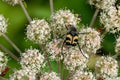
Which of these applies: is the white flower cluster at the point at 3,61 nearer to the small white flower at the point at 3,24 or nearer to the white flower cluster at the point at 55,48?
the small white flower at the point at 3,24

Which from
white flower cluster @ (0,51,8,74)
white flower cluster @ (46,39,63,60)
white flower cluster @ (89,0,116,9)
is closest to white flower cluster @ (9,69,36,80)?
white flower cluster @ (0,51,8,74)

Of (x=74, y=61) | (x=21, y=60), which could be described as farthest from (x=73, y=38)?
(x=21, y=60)

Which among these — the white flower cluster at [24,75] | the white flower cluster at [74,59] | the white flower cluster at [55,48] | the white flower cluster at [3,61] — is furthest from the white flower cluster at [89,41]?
the white flower cluster at [3,61]

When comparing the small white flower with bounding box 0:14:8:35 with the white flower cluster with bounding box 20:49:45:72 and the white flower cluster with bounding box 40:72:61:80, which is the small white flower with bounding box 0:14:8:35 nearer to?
the white flower cluster with bounding box 20:49:45:72

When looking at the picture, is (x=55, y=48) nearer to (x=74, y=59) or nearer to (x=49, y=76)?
(x=74, y=59)

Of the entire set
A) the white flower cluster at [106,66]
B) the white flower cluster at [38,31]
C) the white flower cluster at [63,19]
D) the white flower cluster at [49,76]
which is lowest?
the white flower cluster at [49,76]

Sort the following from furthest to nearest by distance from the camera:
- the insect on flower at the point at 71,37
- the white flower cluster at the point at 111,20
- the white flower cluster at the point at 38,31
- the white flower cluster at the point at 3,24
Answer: the white flower cluster at the point at 111,20 → the white flower cluster at the point at 3,24 → the white flower cluster at the point at 38,31 → the insect on flower at the point at 71,37

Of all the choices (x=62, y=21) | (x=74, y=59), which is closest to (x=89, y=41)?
(x=74, y=59)
